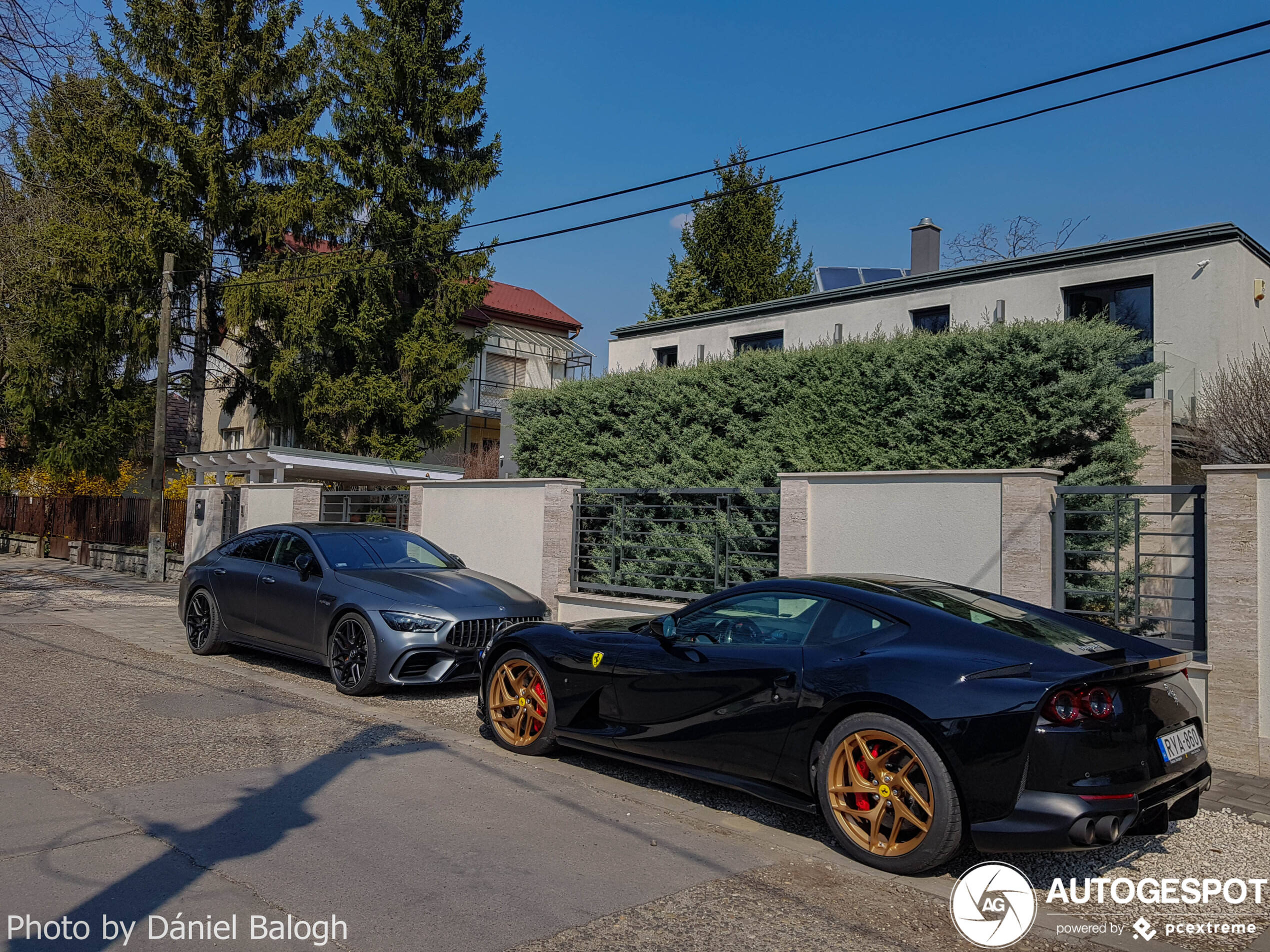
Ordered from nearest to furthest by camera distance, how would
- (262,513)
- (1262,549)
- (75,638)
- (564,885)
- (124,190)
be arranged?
(564,885) < (1262,549) < (75,638) < (262,513) < (124,190)

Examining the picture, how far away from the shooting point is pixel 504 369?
36.7 meters

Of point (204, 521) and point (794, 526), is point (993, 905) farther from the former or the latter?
point (204, 521)

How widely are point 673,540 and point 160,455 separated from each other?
49.3ft

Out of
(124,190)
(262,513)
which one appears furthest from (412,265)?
(262,513)

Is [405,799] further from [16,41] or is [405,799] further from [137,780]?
[16,41]

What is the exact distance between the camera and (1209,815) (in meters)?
5.42

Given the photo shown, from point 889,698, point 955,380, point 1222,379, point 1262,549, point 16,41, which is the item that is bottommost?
point 889,698

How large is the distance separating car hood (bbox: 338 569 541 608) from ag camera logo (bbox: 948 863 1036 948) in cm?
533

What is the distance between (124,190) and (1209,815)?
27.6m

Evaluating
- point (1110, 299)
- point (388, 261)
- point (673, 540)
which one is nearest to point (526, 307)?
point (388, 261)

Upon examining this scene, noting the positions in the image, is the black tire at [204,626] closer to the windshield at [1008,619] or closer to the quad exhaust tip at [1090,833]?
the windshield at [1008,619]

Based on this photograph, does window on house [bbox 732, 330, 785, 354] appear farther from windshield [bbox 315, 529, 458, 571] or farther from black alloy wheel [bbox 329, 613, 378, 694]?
black alloy wheel [bbox 329, 613, 378, 694]

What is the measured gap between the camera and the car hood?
28.0 ft

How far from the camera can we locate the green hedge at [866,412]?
8.47 m
